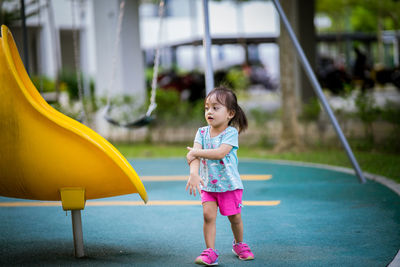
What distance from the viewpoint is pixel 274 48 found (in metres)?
30.8

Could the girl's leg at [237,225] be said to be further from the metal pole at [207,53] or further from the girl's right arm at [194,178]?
the metal pole at [207,53]

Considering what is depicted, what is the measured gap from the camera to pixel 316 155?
8.55 metres

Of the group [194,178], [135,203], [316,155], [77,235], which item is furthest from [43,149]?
[316,155]

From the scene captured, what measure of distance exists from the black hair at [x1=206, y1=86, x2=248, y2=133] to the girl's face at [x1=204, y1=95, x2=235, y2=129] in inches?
0.9

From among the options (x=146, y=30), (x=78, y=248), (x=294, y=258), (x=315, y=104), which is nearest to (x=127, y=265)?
(x=78, y=248)

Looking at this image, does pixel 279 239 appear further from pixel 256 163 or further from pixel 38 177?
pixel 256 163

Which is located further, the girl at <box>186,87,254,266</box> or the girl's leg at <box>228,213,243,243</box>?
the girl's leg at <box>228,213,243,243</box>

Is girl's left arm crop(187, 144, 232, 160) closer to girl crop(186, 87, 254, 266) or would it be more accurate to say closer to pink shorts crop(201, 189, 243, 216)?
girl crop(186, 87, 254, 266)

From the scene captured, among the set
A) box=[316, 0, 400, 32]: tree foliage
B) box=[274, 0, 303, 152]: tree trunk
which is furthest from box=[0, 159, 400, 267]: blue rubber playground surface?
box=[316, 0, 400, 32]: tree foliage

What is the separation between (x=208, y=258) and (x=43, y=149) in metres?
1.22

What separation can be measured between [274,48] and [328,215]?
27.0m

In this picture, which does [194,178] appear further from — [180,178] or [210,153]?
[180,178]

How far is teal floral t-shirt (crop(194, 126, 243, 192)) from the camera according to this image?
3270 millimetres

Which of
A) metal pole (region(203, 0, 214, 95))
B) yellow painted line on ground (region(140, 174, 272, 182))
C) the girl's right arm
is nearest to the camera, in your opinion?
the girl's right arm
